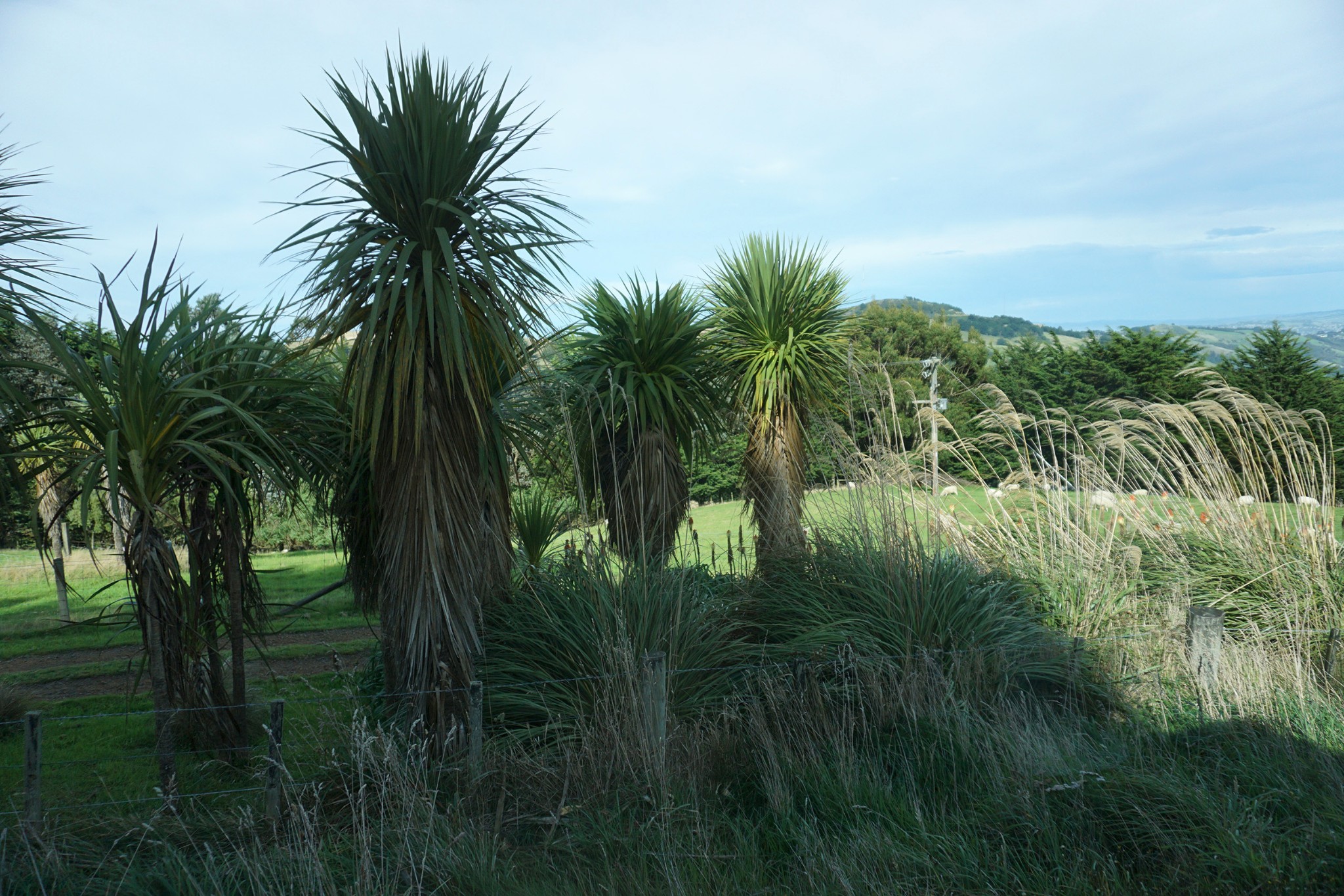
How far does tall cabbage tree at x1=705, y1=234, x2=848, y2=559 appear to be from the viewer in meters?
9.77

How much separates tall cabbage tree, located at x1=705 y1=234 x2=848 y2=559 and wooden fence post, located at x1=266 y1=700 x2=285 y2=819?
630cm

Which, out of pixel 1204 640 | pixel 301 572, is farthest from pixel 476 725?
pixel 301 572

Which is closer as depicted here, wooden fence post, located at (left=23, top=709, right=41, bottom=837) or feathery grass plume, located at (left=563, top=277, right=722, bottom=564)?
wooden fence post, located at (left=23, top=709, right=41, bottom=837)

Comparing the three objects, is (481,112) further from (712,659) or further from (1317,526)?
(1317,526)

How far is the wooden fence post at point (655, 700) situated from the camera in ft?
14.0

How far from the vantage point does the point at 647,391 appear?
8445mm

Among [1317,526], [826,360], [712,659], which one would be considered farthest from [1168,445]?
[712,659]

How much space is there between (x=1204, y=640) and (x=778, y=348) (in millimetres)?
5630

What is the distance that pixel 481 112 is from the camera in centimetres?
580

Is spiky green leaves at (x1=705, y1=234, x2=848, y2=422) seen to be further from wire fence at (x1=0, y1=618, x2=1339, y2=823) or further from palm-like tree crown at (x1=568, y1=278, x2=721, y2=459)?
wire fence at (x1=0, y1=618, x2=1339, y2=823)

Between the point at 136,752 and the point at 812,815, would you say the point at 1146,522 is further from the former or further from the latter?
the point at 136,752

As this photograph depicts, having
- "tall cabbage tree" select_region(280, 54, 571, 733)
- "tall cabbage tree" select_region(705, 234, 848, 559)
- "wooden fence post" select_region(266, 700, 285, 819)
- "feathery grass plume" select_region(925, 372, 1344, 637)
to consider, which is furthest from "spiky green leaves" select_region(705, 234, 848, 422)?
"wooden fence post" select_region(266, 700, 285, 819)

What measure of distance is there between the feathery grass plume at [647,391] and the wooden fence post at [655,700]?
3769 millimetres

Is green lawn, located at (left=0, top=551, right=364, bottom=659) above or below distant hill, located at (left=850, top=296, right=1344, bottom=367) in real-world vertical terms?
below
